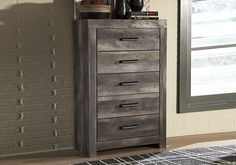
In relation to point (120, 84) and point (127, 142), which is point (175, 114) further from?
point (120, 84)

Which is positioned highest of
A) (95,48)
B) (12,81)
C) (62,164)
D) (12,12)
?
(12,12)

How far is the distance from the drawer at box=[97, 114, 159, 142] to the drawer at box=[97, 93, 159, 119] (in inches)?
1.5

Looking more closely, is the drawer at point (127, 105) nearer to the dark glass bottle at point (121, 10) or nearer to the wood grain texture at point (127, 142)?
the wood grain texture at point (127, 142)

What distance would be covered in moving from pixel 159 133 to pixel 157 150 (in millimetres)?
146

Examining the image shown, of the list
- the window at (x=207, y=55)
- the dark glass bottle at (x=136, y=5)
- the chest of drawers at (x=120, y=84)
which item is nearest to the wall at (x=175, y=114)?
the window at (x=207, y=55)

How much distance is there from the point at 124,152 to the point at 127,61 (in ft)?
2.23

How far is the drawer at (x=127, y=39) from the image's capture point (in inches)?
132

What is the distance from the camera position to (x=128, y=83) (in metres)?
3.47

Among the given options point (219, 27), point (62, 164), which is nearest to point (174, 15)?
point (219, 27)

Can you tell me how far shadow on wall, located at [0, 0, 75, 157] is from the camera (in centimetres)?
345

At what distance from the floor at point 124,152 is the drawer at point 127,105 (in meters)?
0.29

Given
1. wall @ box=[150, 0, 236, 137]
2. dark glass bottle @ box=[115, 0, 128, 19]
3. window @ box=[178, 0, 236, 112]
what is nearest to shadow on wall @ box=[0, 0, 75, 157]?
dark glass bottle @ box=[115, 0, 128, 19]

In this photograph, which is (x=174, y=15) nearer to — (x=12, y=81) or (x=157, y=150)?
(x=157, y=150)

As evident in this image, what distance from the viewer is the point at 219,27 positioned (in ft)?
13.9
